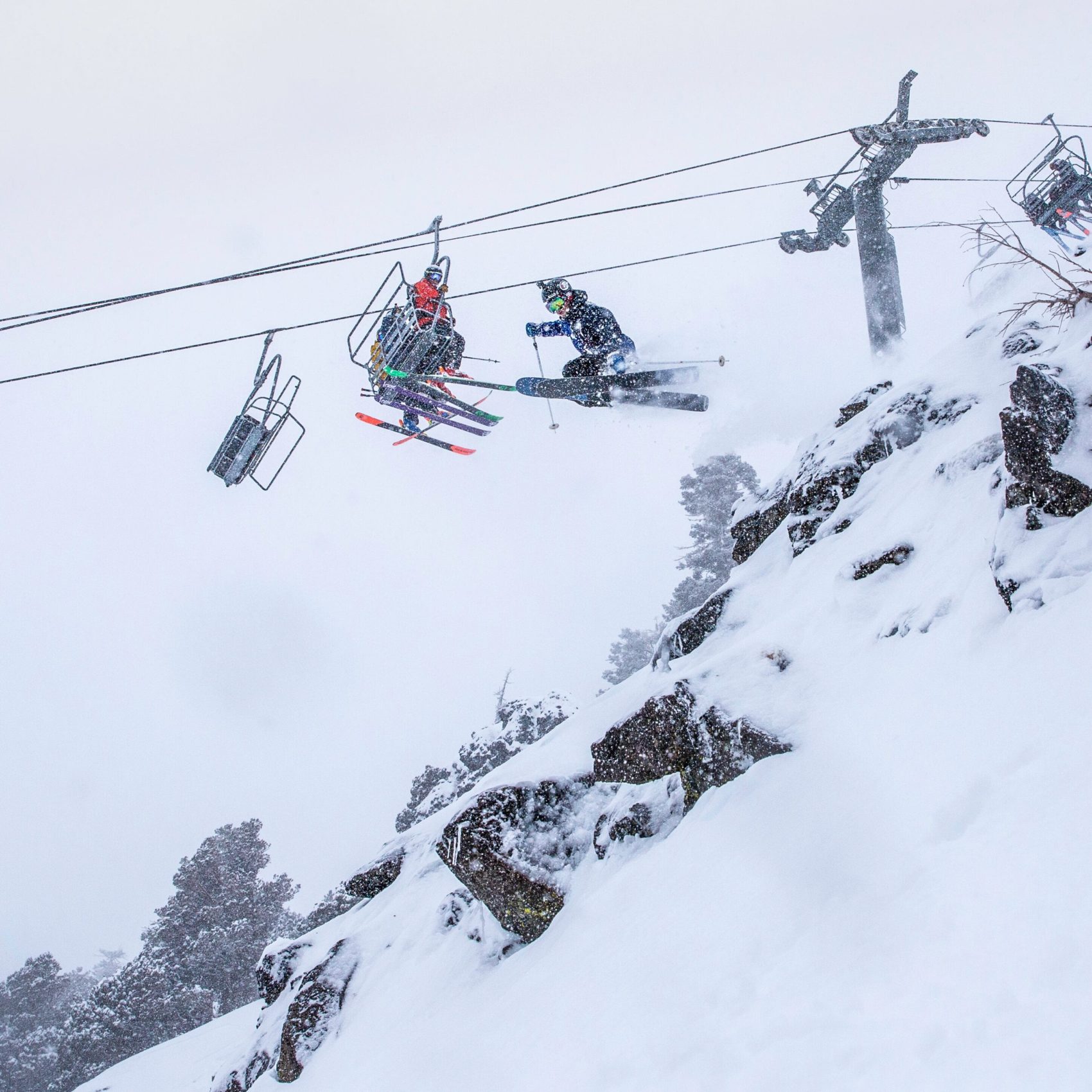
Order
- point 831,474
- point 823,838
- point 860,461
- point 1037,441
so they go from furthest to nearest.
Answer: point 831,474, point 860,461, point 1037,441, point 823,838

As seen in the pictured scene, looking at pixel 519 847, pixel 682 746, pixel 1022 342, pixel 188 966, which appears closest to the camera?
pixel 682 746

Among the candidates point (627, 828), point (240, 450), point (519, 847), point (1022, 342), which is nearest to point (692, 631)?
point (627, 828)

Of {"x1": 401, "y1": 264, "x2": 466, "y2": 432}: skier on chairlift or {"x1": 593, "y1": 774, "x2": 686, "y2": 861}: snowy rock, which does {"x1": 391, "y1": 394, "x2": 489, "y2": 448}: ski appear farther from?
{"x1": 593, "y1": 774, "x2": 686, "y2": 861}: snowy rock

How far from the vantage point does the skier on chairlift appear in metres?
11.4

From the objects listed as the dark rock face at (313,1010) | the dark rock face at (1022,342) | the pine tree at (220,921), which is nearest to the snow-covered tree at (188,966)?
the pine tree at (220,921)

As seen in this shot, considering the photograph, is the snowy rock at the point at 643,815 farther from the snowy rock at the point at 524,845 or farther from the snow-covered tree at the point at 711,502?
the snow-covered tree at the point at 711,502

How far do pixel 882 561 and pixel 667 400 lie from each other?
573 cm

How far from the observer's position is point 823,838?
4566 millimetres

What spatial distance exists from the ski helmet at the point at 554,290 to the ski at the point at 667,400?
2.04 m

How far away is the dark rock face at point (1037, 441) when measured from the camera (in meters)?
5.54

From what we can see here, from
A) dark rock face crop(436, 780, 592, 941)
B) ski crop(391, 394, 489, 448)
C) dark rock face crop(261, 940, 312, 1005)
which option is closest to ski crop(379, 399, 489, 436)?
ski crop(391, 394, 489, 448)

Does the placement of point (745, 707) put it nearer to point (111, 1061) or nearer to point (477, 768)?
point (477, 768)

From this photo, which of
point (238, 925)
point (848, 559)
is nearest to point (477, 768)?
point (238, 925)

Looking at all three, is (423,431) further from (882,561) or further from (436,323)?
(882,561)
